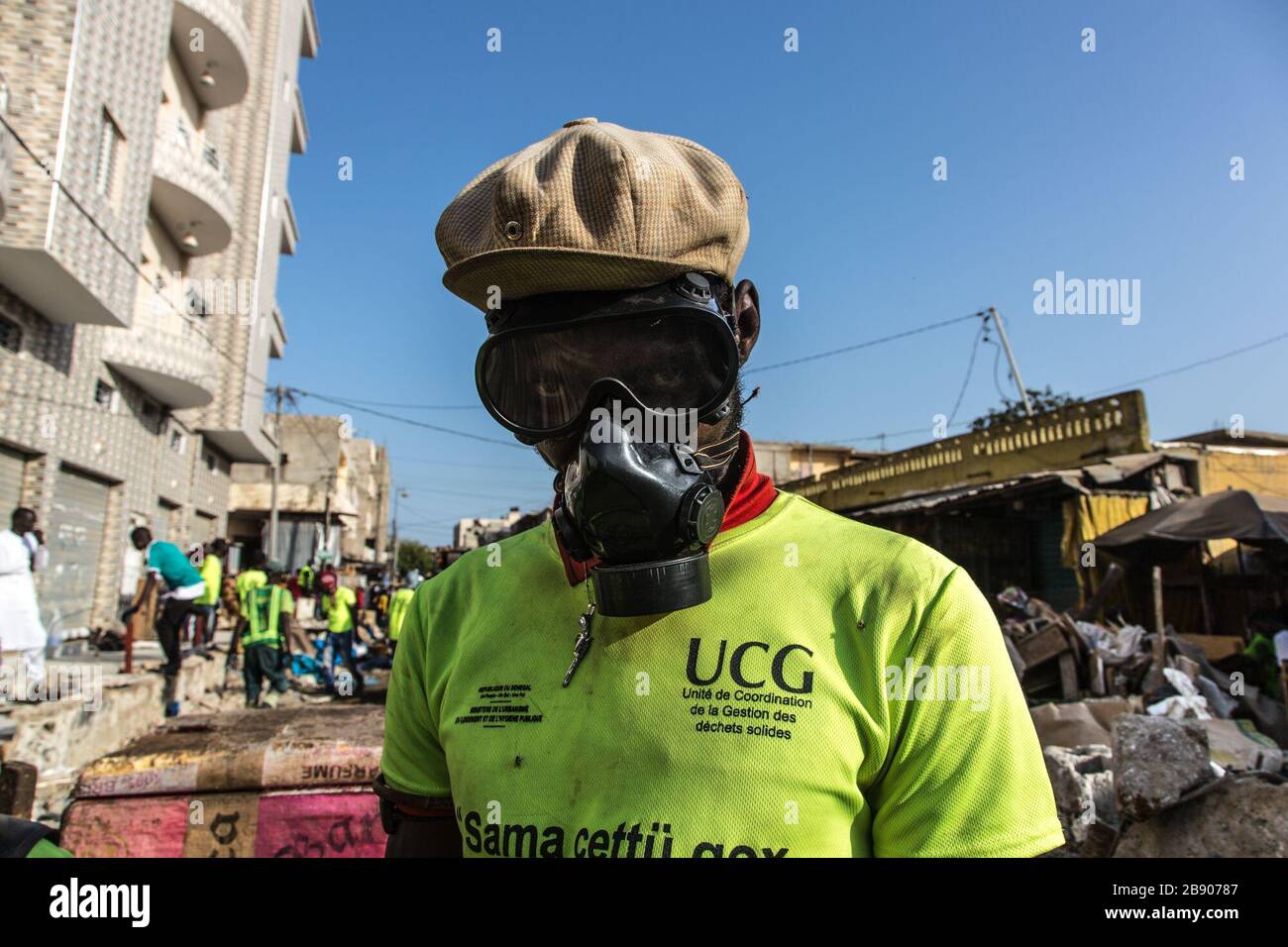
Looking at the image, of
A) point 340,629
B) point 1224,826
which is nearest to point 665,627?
point 1224,826

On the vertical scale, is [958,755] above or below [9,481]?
below

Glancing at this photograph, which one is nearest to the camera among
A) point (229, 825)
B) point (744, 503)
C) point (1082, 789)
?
point (744, 503)

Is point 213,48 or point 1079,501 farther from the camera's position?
point 213,48

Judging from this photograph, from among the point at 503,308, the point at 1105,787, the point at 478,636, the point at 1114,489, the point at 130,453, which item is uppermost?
the point at 130,453

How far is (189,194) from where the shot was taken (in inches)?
639

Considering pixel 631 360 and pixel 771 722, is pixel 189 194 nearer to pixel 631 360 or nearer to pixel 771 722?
pixel 631 360

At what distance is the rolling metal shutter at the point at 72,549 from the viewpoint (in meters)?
12.0

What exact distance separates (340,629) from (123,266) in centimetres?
687

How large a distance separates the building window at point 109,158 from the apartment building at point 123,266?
1.4 inches
